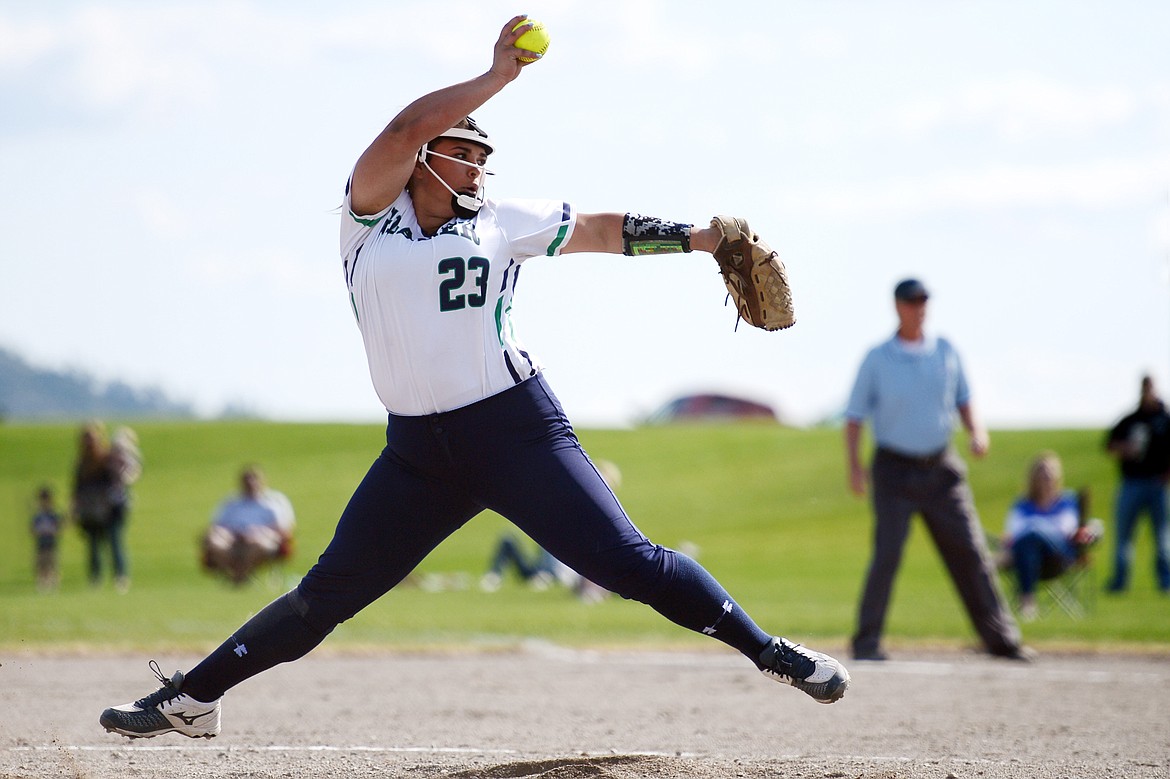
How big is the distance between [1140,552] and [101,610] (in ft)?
59.0

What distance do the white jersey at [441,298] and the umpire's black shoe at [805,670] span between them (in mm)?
1359

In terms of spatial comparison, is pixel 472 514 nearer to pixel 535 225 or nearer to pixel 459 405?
pixel 459 405

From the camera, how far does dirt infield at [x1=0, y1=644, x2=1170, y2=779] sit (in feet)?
18.8

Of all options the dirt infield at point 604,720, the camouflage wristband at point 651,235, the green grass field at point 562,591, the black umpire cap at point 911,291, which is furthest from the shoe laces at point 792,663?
the green grass field at point 562,591

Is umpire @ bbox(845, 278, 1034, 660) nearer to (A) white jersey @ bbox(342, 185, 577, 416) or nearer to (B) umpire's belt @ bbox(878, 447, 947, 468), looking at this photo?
(B) umpire's belt @ bbox(878, 447, 947, 468)

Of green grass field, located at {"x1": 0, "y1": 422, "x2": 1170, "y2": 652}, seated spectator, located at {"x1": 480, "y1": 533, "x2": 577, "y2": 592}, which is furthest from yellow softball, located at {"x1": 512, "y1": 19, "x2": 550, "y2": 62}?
seated spectator, located at {"x1": 480, "y1": 533, "x2": 577, "y2": 592}

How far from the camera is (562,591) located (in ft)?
59.5

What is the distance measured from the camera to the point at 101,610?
14.4m

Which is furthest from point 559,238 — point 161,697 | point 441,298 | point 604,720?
point 604,720

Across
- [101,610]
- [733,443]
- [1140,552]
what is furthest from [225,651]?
[733,443]

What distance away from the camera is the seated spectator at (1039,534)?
46.6ft

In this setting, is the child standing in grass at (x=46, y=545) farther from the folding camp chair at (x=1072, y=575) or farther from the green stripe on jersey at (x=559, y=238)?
the green stripe on jersey at (x=559, y=238)

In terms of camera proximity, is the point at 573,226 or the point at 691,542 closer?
the point at 573,226

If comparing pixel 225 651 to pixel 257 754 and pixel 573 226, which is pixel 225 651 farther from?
pixel 573 226
